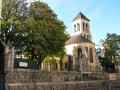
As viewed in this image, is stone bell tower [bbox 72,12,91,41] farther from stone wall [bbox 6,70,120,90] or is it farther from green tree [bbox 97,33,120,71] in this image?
stone wall [bbox 6,70,120,90]

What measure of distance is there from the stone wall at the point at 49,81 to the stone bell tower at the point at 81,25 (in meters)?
27.5

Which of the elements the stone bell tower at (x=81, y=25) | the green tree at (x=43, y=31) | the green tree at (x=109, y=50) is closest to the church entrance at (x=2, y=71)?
the green tree at (x=43, y=31)

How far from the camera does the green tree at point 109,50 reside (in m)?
50.3

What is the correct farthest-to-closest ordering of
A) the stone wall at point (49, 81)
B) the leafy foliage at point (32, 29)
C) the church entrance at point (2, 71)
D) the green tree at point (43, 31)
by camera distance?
the green tree at point (43, 31), the leafy foliage at point (32, 29), the stone wall at point (49, 81), the church entrance at point (2, 71)

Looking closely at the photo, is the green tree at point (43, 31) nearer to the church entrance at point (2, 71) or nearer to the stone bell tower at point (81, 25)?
the church entrance at point (2, 71)

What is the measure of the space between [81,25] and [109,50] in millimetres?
11493

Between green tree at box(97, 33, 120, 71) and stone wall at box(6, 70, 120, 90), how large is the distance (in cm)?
1935

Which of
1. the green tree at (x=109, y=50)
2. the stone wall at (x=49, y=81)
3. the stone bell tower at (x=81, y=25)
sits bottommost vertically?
the stone wall at (x=49, y=81)

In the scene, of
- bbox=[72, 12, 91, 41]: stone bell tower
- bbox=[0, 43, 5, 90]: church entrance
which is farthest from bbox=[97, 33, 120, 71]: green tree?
bbox=[0, 43, 5, 90]: church entrance

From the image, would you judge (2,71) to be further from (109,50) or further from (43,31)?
(109,50)

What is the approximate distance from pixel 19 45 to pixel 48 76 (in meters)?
7.21

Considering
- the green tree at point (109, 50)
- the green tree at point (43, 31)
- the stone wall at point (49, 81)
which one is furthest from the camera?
the green tree at point (109, 50)

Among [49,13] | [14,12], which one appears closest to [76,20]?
[49,13]

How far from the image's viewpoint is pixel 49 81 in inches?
971
